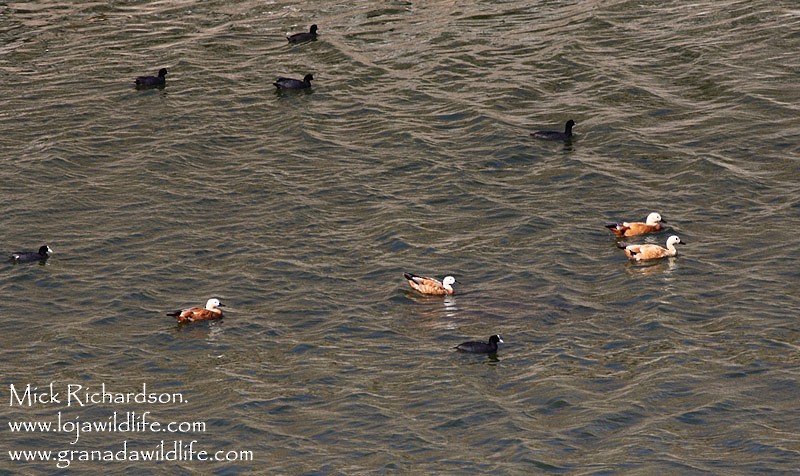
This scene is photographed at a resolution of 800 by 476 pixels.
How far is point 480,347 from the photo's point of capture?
84.0 feet

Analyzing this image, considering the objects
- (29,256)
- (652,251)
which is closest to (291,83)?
(29,256)

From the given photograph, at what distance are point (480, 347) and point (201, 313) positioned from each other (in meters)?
5.93

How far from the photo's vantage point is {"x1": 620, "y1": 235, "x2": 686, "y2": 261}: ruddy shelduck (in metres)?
29.4

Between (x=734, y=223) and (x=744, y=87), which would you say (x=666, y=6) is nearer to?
(x=744, y=87)

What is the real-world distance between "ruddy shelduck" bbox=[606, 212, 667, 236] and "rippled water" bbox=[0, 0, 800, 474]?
0.41m

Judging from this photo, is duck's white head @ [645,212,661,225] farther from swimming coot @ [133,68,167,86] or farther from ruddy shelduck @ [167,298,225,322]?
swimming coot @ [133,68,167,86]

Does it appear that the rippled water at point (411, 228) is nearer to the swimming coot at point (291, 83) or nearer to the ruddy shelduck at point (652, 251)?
the ruddy shelduck at point (652, 251)

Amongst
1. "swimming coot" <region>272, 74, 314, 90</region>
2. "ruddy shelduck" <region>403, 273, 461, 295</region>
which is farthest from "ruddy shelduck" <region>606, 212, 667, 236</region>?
"swimming coot" <region>272, 74, 314, 90</region>

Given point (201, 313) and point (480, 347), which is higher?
point (201, 313)

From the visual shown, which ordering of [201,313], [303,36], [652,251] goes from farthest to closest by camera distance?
[303,36] < [652,251] < [201,313]

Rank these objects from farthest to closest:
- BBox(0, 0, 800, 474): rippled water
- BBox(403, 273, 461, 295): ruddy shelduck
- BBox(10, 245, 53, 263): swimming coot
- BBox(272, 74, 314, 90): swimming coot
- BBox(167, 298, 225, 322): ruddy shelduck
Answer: BBox(272, 74, 314, 90): swimming coot
BBox(10, 245, 53, 263): swimming coot
BBox(403, 273, 461, 295): ruddy shelduck
BBox(167, 298, 225, 322): ruddy shelduck
BBox(0, 0, 800, 474): rippled water

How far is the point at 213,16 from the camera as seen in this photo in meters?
45.2

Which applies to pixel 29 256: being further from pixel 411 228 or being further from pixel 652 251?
pixel 652 251

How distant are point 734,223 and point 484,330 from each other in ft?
25.0
